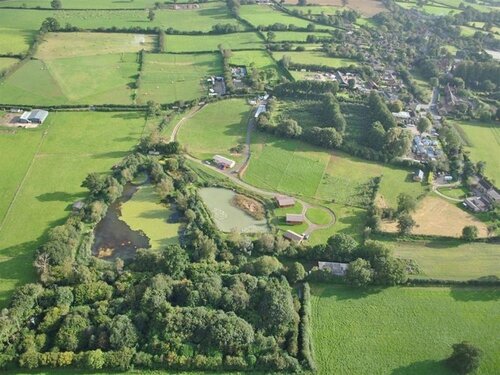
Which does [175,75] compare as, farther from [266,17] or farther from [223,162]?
[266,17]

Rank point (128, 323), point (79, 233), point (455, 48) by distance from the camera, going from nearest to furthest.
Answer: point (128, 323), point (79, 233), point (455, 48)

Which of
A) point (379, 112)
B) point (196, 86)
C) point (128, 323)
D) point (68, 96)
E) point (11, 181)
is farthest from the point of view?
point (196, 86)

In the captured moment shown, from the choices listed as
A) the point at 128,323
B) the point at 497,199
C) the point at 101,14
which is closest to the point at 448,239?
the point at 497,199

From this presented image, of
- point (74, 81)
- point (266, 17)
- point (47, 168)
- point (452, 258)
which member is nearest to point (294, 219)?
point (452, 258)

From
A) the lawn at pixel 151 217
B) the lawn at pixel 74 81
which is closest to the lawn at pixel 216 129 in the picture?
the lawn at pixel 151 217

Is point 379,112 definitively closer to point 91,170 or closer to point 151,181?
point 151,181

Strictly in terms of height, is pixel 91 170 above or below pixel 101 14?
below

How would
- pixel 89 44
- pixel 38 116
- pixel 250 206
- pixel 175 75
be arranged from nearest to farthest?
pixel 250 206 < pixel 38 116 < pixel 175 75 < pixel 89 44
